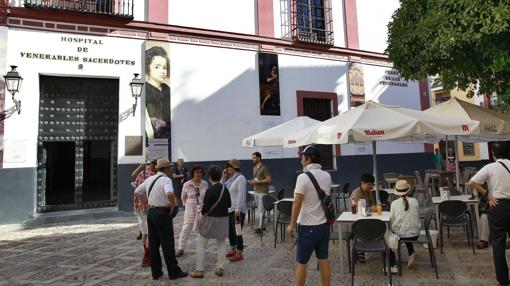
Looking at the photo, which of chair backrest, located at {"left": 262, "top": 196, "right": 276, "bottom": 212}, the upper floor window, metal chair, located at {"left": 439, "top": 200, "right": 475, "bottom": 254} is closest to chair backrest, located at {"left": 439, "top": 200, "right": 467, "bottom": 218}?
metal chair, located at {"left": 439, "top": 200, "right": 475, "bottom": 254}

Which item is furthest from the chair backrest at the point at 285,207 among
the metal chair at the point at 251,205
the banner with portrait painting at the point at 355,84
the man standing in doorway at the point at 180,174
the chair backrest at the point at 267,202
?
the banner with portrait painting at the point at 355,84

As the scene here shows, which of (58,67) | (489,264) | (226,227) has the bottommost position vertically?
(489,264)

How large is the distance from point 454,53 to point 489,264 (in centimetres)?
420

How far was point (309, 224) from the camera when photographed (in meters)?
3.90

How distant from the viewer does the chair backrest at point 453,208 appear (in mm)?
5910

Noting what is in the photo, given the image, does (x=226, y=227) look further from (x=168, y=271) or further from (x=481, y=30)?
(x=481, y=30)

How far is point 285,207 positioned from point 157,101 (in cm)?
610

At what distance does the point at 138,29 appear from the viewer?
11.0 m

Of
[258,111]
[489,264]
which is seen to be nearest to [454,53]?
[489,264]

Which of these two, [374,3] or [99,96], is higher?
[374,3]

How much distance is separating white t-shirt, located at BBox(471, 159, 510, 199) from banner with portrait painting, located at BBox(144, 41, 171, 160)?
8326 millimetres

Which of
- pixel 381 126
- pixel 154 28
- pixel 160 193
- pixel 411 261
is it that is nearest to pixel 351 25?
pixel 154 28

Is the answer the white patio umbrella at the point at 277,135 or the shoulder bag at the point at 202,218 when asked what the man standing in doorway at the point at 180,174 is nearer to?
the white patio umbrella at the point at 277,135

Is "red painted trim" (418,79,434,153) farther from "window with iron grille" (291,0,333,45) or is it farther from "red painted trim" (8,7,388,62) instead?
"window with iron grille" (291,0,333,45)
